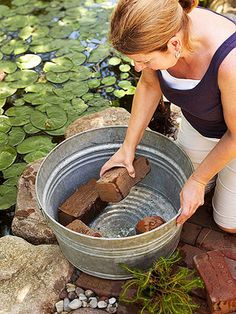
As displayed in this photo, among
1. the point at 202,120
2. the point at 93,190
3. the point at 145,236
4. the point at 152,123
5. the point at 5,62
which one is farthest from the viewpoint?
the point at 5,62

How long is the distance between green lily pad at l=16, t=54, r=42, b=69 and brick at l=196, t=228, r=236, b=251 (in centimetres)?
173

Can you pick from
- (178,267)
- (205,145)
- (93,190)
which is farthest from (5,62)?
(178,267)

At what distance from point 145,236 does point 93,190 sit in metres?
0.49

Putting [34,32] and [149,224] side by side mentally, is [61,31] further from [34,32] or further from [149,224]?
[149,224]

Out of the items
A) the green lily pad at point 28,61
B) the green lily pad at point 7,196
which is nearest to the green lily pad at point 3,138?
the green lily pad at point 7,196

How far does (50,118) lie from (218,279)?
1.45m

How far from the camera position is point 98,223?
2066mm

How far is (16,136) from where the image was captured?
263 centimetres

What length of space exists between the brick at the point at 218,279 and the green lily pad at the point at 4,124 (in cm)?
142

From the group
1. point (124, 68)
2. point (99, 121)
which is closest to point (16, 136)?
point (99, 121)

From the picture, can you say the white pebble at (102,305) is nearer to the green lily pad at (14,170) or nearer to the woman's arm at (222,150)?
the woman's arm at (222,150)

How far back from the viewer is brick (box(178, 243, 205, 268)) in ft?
6.07

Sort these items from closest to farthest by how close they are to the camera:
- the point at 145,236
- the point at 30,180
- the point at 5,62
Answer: the point at 145,236
the point at 30,180
the point at 5,62

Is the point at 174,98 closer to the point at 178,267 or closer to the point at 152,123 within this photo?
the point at 178,267
